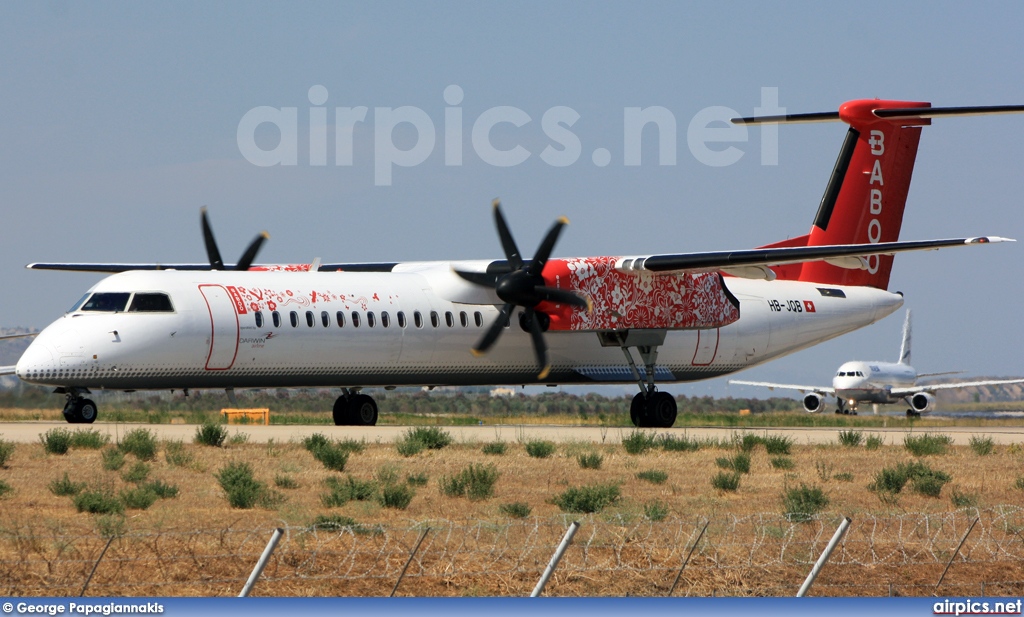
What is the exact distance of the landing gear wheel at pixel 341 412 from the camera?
1193 inches

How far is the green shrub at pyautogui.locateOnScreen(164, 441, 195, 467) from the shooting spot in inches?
802

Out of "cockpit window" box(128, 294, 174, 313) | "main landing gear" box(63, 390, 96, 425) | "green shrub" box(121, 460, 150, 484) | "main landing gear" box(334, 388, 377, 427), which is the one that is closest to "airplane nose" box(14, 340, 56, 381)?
"cockpit window" box(128, 294, 174, 313)

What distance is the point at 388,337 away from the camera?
92.6ft

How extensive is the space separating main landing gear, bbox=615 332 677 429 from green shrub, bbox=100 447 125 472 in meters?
14.4

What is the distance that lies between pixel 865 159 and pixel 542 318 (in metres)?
11.7

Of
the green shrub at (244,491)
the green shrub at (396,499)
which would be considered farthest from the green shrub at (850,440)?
the green shrub at (244,491)

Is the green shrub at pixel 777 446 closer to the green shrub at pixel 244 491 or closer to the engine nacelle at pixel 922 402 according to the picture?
the green shrub at pixel 244 491

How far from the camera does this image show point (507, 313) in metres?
28.7

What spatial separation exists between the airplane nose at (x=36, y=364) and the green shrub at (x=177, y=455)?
3.74 m

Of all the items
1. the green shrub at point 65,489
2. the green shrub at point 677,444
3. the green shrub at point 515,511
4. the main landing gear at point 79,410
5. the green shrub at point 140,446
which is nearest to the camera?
the green shrub at point 515,511

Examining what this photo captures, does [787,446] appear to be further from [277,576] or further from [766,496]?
[277,576]

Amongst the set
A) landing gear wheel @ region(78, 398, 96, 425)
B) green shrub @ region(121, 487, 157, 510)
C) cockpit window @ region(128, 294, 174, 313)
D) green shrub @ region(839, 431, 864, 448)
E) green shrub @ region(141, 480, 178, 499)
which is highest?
cockpit window @ region(128, 294, 174, 313)

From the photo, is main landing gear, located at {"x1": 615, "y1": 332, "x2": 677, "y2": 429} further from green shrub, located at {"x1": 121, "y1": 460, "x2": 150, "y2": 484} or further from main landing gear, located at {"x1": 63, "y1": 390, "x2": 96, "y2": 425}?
green shrub, located at {"x1": 121, "y1": 460, "x2": 150, "y2": 484}

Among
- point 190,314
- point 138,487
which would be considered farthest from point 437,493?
point 190,314
